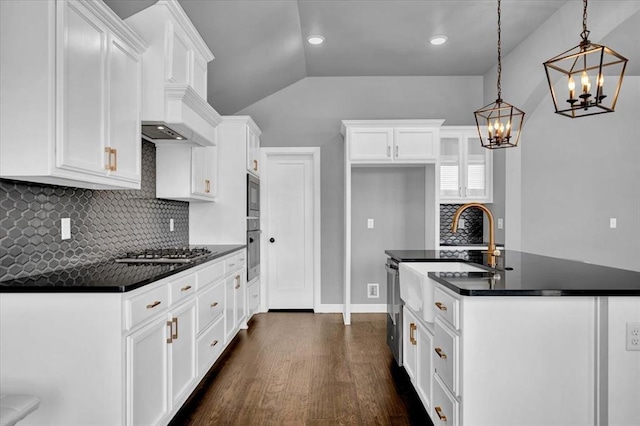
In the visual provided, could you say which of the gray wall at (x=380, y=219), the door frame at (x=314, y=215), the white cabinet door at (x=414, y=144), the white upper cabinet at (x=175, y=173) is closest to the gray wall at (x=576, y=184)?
→ the white cabinet door at (x=414, y=144)

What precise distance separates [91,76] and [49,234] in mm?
851

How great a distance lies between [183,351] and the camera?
251 centimetres

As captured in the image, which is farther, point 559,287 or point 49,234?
point 49,234

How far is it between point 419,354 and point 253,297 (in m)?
2.63

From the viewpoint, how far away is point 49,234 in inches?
85.4

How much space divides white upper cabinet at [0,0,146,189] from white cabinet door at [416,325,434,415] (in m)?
1.94

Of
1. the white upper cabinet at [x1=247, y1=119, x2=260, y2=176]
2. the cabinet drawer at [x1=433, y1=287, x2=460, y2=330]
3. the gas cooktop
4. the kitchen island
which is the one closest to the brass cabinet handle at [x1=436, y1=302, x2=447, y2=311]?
the cabinet drawer at [x1=433, y1=287, x2=460, y2=330]

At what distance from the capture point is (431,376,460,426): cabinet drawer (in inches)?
71.1

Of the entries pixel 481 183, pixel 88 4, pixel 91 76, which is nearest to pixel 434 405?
pixel 91 76

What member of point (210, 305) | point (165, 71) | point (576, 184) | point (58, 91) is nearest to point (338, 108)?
point (576, 184)

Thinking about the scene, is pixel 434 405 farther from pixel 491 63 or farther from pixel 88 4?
pixel 491 63

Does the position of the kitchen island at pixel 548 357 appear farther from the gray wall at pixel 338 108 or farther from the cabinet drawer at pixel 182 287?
the gray wall at pixel 338 108

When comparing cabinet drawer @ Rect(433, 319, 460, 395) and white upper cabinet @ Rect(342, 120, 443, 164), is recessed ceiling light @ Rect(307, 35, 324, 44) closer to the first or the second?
white upper cabinet @ Rect(342, 120, 443, 164)

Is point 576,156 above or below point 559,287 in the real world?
above
